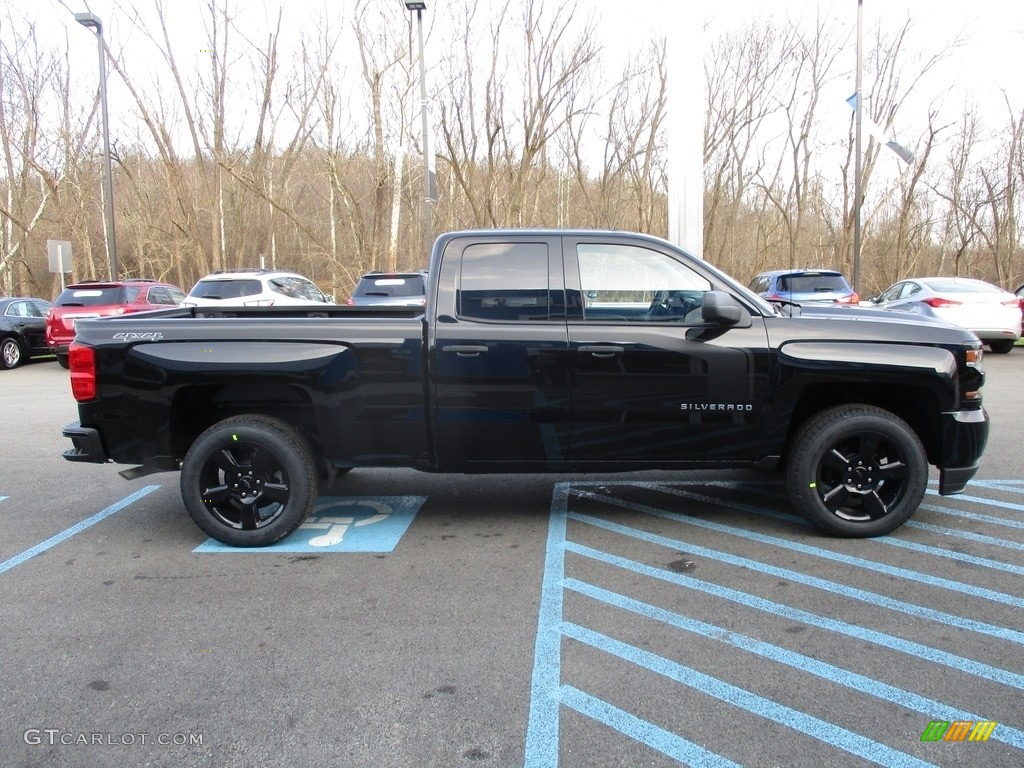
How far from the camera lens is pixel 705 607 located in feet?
11.9

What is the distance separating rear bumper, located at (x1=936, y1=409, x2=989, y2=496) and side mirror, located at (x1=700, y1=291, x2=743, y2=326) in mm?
1480

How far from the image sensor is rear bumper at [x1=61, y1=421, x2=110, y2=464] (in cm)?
448

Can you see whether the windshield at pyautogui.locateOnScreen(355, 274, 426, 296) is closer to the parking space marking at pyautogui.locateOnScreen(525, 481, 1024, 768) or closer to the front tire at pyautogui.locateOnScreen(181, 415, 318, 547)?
the front tire at pyautogui.locateOnScreen(181, 415, 318, 547)

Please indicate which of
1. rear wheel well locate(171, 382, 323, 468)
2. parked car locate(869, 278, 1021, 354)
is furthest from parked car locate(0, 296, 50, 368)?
parked car locate(869, 278, 1021, 354)

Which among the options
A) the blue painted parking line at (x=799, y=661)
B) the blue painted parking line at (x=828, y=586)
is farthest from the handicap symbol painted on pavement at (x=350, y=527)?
the blue painted parking line at (x=799, y=661)

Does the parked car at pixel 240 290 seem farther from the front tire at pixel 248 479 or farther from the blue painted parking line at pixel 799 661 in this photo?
the blue painted parking line at pixel 799 661

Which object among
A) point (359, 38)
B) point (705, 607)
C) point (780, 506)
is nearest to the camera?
point (705, 607)

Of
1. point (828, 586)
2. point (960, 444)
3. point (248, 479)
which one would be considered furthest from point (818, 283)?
point (248, 479)

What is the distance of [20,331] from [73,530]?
13641 millimetres

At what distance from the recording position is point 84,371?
14.5 ft

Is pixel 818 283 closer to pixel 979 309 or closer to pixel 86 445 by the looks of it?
pixel 979 309

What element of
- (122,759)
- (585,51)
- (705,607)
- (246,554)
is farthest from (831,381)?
(585,51)

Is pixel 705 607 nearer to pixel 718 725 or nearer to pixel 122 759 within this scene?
pixel 718 725

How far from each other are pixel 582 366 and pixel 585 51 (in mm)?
20959
